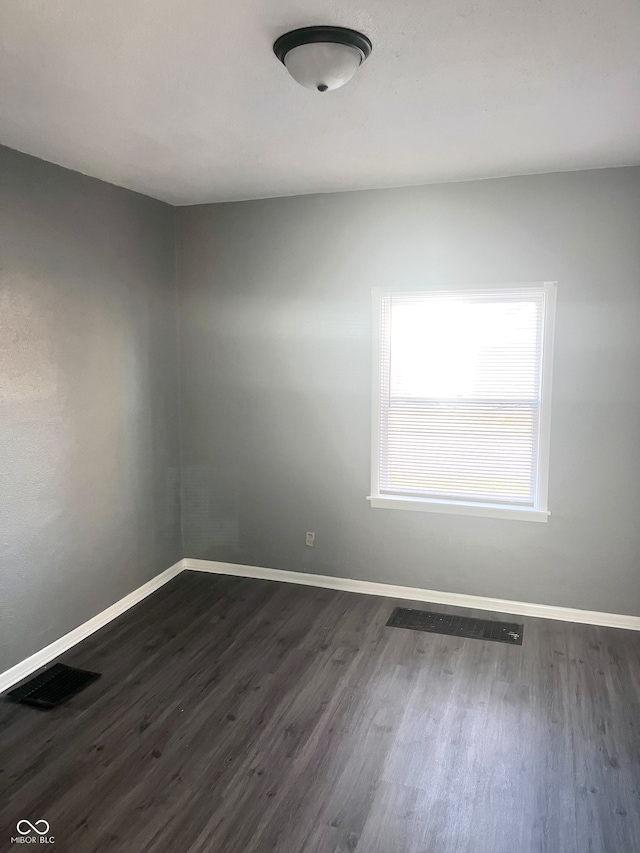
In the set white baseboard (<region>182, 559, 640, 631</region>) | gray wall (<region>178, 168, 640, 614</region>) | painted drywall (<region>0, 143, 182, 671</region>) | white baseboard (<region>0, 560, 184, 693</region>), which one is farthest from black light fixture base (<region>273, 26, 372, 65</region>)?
white baseboard (<region>182, 559, 640, 631</region>)

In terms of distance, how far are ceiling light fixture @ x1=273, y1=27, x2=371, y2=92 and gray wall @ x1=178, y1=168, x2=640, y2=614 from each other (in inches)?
75.1

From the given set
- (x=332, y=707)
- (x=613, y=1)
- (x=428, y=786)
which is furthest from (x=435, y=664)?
(x=613, y=1)

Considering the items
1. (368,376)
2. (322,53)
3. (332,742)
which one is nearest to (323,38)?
(322,53)

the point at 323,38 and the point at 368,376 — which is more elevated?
the point at 323,38

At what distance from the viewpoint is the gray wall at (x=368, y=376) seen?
A: 3.58 m

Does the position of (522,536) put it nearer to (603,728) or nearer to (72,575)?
(603,728)

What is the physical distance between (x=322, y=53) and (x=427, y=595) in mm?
3171

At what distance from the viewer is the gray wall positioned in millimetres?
3578

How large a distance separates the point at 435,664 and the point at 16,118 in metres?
3.20

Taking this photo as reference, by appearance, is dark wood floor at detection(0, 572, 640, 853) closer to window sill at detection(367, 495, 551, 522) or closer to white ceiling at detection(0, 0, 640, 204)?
window sill at detection(367, 495, 551, 522)

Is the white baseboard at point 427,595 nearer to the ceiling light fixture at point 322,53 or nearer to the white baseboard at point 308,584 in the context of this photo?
the white baseboard at point 308,584
